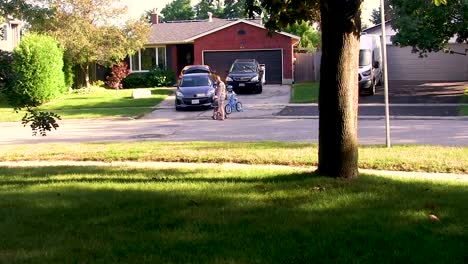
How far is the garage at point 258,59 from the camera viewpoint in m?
39.9

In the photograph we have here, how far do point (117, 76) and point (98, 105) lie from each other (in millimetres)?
10216

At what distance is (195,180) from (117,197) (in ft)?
5.03

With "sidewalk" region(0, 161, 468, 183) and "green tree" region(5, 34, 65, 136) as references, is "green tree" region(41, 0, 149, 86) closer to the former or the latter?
"green tree" region(5, 34, 65, 136)

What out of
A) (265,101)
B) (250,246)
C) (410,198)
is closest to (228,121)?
(265,101)

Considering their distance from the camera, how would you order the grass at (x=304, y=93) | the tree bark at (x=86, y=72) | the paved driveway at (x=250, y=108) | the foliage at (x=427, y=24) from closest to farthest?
the paved driveway at (x=250, y=108)
the foliage at (x=427, y=24)
the grass at (x=304, y=93)
the tree bark at (x=86, y=72)

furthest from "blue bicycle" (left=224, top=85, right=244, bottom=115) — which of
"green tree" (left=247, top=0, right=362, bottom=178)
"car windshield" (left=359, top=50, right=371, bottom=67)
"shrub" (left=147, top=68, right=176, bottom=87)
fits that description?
"green tree" (left=247, top=0, right=362, bottom=178)

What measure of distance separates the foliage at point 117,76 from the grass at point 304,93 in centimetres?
1115

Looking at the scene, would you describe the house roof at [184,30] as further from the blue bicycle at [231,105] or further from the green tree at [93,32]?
the blue bicycle at [231,105]

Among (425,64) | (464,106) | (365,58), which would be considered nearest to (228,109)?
(365,58)

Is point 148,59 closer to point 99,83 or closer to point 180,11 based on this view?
point 99,83

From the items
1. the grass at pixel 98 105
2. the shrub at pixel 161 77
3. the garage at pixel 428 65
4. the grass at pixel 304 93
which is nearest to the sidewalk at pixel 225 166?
the grass at pixel 98 105

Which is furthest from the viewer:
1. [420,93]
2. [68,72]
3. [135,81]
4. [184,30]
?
[184,30]

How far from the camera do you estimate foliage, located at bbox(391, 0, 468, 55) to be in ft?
84.3

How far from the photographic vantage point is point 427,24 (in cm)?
2755
